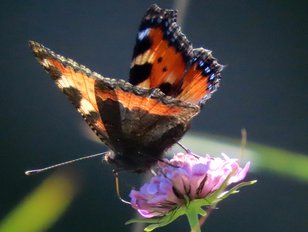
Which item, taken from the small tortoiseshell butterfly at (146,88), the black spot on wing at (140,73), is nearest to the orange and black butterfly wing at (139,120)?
the small tortoiseshell butterfly at (146,88)

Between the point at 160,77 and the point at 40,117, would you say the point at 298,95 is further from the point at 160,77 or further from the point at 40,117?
the point at 160,77

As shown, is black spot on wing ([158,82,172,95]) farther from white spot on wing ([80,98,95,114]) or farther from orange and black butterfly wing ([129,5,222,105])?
white spot on wing ([80,98,95,114])

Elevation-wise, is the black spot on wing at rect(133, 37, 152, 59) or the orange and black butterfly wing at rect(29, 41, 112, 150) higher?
the black spot on wing at rect(133, 37, 152, 59)

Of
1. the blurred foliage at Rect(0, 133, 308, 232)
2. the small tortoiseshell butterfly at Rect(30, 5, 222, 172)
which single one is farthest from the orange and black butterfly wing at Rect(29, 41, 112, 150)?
the blurred foliage at Rect(0, 133, 308, 232)

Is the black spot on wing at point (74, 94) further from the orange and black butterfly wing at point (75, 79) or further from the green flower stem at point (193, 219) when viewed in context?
the green flower stem at point (193, 219)

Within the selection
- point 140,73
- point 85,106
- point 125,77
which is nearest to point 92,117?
point 85,106

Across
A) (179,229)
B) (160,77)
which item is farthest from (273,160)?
(160,77)
